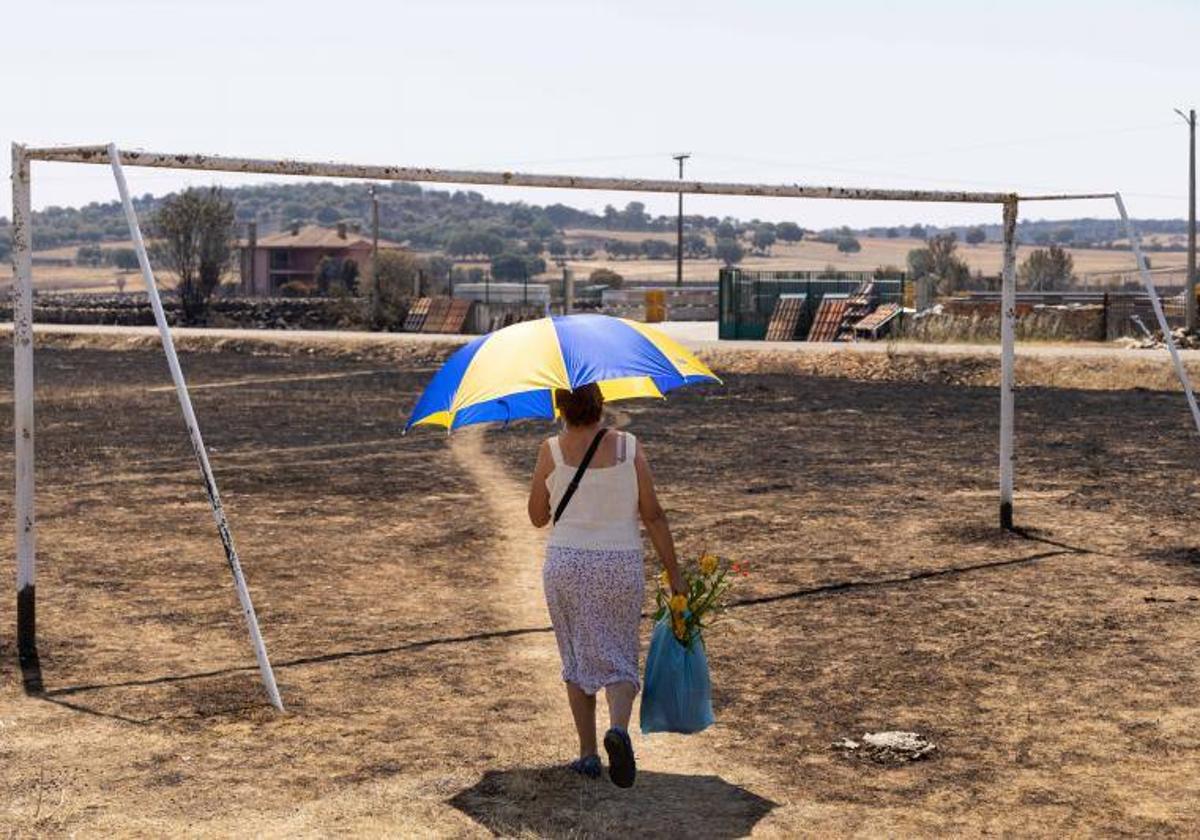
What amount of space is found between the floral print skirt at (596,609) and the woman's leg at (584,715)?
56 mm

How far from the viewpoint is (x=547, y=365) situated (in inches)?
276

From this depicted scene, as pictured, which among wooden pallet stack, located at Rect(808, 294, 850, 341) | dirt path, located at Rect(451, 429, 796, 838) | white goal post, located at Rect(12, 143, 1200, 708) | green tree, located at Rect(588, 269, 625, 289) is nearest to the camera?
dirt path, located at Rect(451, 429, 796, 838)

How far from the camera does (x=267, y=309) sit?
66.4 metres

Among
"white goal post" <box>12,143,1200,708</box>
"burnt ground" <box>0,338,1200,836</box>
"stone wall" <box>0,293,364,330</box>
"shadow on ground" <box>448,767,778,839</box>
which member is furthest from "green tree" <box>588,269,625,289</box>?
"shadow on ground" <box>448,767,778,839</box>

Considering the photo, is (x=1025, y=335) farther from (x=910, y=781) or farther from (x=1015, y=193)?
(x=910, y=781)

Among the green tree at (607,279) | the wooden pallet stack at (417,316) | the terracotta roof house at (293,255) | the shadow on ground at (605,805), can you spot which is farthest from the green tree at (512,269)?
the shadow on ground at (605,805)

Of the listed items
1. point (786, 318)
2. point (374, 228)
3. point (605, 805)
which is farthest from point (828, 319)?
point (605, 805)

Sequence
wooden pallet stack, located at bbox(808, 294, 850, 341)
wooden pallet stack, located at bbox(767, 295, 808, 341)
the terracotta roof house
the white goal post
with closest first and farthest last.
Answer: the white goal post
wooden pallet stack, located at bbox(808, 294, 850, 341)
wooden pallet stack, located at bbox(767, 295, 808, 341)
the terracotta roof house

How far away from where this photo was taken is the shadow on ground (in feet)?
21.5

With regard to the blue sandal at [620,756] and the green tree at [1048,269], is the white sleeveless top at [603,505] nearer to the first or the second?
the blue sandal at [620,756]

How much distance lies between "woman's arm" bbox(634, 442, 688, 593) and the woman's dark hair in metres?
0.25

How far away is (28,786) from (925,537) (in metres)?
8.31

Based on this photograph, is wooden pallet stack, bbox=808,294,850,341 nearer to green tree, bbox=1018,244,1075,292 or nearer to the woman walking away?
the woman walking away

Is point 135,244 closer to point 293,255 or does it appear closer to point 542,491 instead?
point 542,491
